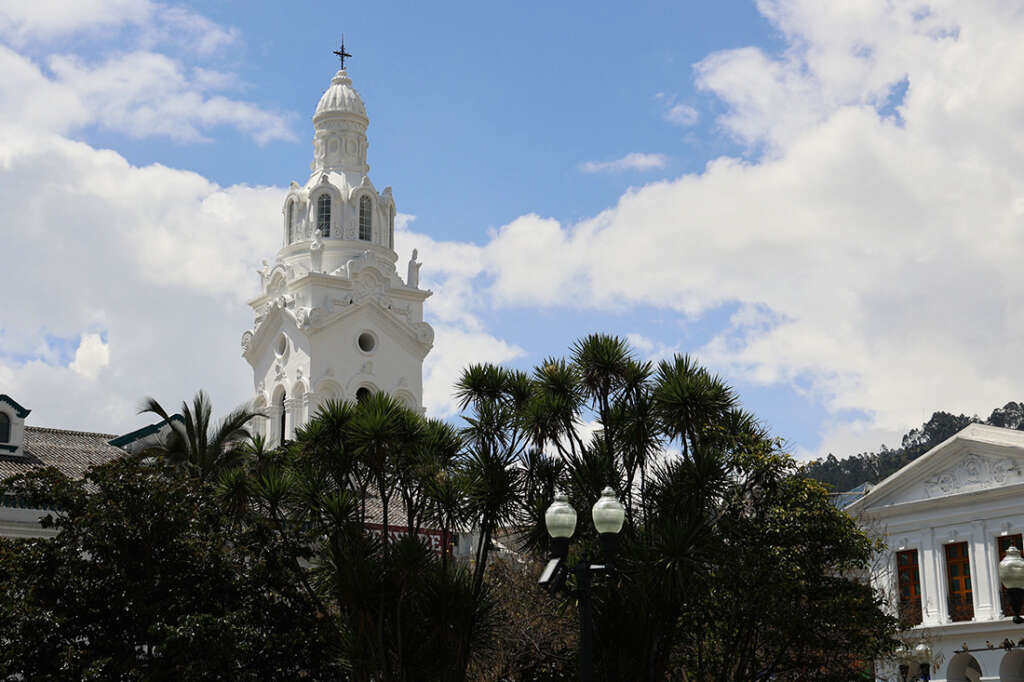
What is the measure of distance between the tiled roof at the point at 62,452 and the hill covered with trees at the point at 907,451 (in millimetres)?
83004

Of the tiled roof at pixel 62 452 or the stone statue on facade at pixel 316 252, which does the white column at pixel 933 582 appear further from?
the tiled roof at pixel 62 452

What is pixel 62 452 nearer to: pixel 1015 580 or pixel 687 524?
pixel 687 524

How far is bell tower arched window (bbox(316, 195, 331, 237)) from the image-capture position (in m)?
51.8

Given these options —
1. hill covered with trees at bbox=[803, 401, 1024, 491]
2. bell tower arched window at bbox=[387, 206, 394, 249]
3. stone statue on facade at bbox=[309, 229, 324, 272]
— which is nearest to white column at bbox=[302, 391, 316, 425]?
stone statue on facade at bbox=[309, 229, 324, 272]

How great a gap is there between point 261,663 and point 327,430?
4.48 meters

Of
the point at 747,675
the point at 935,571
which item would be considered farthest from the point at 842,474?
the point at 747,675

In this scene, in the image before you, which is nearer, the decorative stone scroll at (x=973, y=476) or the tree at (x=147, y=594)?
the tree at (x=147, y=594)

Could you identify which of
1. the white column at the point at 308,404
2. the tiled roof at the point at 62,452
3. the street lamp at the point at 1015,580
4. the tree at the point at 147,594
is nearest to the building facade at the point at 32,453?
the tiled roof at the point at 62,452

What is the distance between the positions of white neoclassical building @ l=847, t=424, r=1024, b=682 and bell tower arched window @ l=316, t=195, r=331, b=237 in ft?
73.6

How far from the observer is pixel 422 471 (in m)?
22.2

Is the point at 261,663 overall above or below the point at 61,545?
below

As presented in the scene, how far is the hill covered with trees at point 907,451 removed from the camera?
11375 centimetres

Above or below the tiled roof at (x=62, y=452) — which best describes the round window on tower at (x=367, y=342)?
above

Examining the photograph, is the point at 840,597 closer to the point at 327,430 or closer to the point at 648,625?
the point at 648,625
